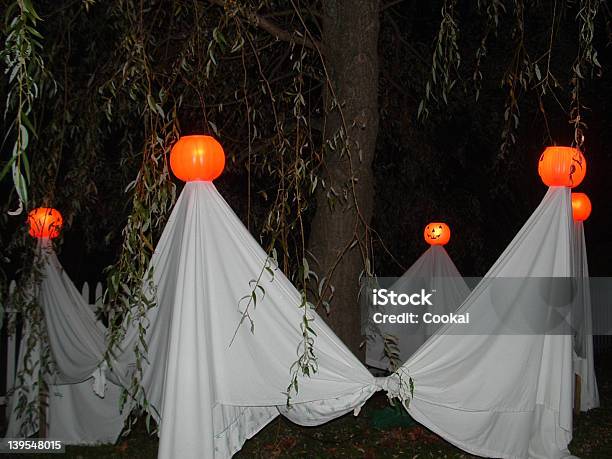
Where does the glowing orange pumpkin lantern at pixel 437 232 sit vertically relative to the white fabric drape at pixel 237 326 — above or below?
above

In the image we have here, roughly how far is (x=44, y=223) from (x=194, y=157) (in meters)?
1.06

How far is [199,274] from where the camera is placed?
9.96ft

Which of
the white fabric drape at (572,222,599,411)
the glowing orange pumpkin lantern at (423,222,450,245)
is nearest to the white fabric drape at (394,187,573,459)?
the white fabric drape at (572,222,599,411)

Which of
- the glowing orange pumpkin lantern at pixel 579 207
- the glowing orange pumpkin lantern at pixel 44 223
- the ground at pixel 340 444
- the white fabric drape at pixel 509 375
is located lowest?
the ground at pixel 340 444

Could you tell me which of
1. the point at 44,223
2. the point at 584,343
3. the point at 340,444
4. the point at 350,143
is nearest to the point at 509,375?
the point at 340,444

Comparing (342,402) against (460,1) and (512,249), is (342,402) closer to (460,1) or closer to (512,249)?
(512,249)

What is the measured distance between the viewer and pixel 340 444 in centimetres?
439

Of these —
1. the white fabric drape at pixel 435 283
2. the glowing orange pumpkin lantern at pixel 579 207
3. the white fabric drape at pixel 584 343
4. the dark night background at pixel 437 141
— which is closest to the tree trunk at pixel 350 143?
the dark night background at pixel 437 141

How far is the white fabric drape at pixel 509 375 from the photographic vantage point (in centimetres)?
325

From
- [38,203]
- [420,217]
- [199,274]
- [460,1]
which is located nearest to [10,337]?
[38,203]

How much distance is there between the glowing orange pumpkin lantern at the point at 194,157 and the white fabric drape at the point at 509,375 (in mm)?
1266

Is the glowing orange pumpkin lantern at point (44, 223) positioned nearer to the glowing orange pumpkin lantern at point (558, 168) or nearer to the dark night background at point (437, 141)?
the dark night background at point (437, 141)

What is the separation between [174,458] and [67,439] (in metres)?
2.15

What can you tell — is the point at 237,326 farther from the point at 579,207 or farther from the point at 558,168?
the point at 579,207
